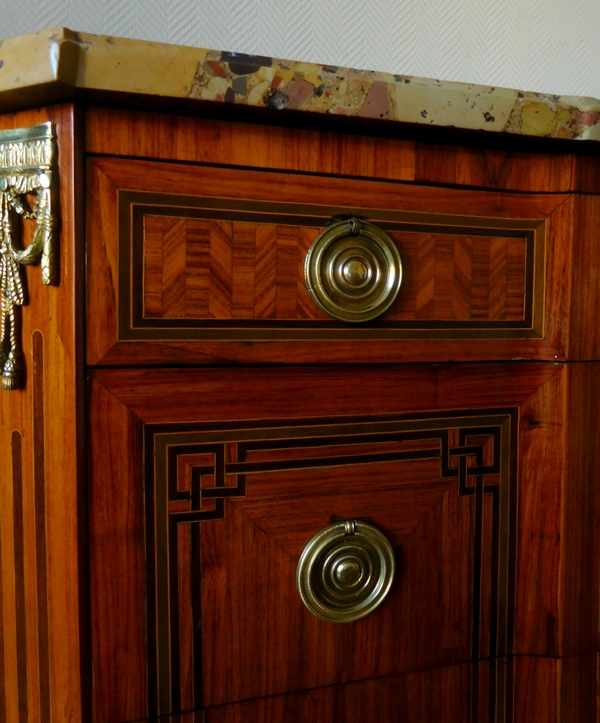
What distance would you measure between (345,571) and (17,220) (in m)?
0.33

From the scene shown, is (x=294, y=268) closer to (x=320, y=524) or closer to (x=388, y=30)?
(x=320, y=524)

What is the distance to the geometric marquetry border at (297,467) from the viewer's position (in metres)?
0.47

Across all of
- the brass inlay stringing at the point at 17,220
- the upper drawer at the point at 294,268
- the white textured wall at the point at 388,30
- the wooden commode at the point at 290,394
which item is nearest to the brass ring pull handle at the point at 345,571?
the wooden commode at the point at 290,394

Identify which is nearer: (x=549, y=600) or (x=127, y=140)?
(x=127, y=140)

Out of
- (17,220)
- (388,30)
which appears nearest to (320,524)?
A: (17,220)

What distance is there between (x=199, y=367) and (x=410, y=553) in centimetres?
22

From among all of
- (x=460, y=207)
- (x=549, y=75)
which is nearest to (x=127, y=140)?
(x=460, y=207)

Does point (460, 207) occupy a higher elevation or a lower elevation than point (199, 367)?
higher

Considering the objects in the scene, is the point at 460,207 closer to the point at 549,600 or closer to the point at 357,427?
the point at 357,427

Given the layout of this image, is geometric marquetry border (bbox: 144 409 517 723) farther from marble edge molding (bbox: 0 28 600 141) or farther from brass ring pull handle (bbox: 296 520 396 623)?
marble edge molding (bbox: 0 28 600 141)

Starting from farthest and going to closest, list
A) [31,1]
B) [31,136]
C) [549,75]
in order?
[549,75]
[31,1]
[31,136]

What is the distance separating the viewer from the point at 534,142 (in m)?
0.54

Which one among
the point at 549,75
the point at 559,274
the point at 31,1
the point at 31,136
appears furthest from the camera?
the point at 549,75

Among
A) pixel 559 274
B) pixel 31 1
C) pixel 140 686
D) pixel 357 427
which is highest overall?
pixel 31 1
